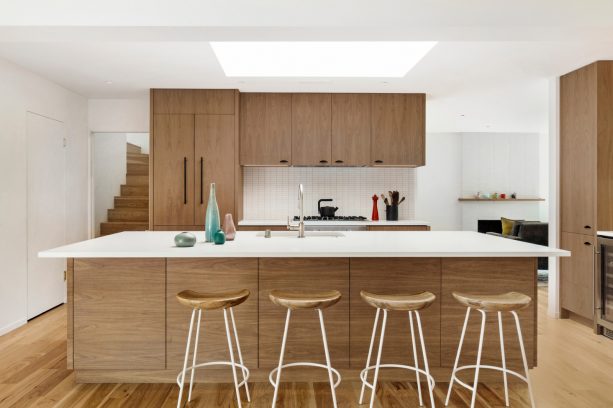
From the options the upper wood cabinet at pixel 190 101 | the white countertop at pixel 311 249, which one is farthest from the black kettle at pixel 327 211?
the white countertop at pixel 311 249

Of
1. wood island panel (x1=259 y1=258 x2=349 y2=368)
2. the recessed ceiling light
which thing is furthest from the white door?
wood island panel (x1=259 y1=258 x2=349 y2=368)

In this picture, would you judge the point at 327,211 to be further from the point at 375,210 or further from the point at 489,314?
the point at 489,314

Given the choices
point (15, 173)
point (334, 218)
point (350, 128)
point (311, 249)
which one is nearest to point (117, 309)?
point (311, 249)

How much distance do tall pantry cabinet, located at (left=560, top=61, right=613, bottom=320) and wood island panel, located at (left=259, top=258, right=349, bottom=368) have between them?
2633 millimetres

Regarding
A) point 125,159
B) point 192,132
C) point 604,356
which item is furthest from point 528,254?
point 125,159

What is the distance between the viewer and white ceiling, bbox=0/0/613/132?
2.62 m

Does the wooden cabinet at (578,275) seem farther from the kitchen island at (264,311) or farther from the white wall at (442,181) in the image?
the white wall at (442,181)

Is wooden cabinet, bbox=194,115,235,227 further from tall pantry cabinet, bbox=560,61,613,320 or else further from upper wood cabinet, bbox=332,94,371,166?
tall pantry cabinet, bbox=560,61,613,320

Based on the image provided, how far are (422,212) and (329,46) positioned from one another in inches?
243

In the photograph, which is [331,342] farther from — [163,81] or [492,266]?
[163,81]

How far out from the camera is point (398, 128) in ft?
17.3

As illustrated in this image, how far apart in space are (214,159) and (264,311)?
2650mm

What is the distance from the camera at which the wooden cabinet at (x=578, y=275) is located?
4070mm

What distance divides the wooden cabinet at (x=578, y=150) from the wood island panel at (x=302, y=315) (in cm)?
270
